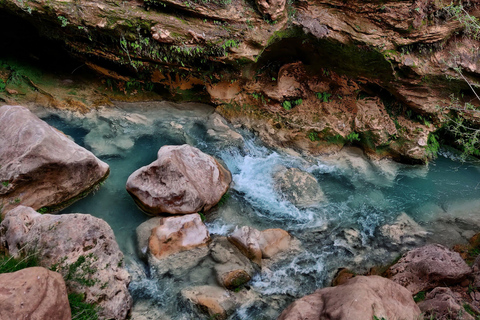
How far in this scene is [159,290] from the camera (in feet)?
15.0

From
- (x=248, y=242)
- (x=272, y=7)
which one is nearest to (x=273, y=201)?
(x=248, y=242)

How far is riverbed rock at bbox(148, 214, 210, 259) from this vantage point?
16.6 feet

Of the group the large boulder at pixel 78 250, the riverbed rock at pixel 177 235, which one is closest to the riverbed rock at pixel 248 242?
the riverbed rock at pixel 177 235

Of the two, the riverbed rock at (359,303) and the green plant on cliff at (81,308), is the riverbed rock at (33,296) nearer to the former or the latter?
the green plant on cliff at (81,308)

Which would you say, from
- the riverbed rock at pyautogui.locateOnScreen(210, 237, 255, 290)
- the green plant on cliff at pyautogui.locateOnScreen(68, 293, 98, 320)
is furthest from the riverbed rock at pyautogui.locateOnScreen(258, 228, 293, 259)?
the green plant on cliff at pyautogui.locateOnScreen(68, 293, 98, 320)

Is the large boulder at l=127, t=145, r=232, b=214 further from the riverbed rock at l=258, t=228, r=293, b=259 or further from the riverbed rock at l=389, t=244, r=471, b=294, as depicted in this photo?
the riverbed rock at l=389, t=244, r=471, b=294

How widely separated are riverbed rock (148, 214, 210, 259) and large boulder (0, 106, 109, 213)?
5.84 ft

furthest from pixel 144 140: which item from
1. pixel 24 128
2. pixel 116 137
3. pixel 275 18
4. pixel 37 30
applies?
pixel 275 18

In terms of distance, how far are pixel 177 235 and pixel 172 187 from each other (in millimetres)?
977

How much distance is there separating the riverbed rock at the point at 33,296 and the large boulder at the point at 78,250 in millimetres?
540

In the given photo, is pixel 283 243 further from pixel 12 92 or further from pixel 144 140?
pixel 12 92

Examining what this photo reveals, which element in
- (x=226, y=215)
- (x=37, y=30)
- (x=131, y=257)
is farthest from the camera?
(x=37, y=30)

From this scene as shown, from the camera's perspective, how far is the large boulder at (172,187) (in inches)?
225

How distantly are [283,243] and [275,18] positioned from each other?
17.2ft
